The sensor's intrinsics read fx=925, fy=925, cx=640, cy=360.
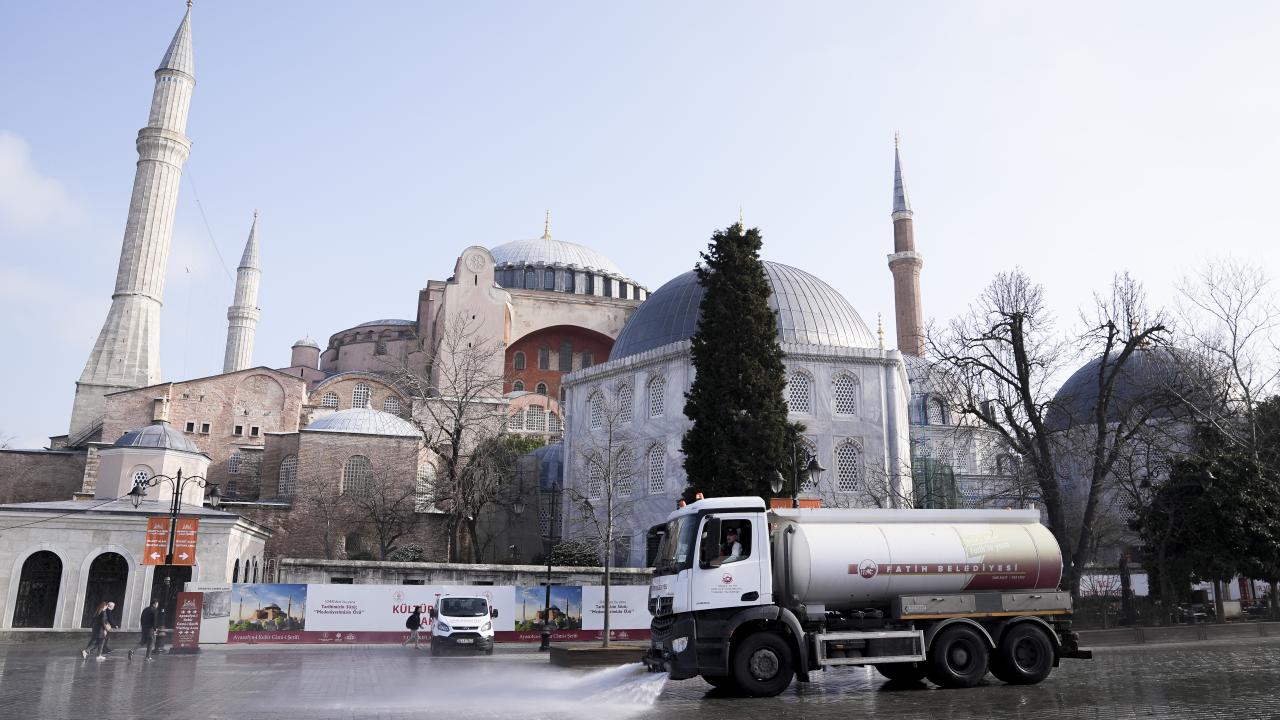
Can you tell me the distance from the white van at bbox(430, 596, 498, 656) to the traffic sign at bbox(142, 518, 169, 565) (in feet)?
33.6

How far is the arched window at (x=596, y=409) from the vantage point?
122ft

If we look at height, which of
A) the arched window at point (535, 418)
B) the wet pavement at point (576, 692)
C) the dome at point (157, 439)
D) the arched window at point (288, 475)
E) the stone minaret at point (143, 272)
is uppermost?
the stone minaret at point (143, 272)

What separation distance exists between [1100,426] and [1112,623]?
540 cm

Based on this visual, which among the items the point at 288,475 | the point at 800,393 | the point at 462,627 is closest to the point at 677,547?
the point at 462,627

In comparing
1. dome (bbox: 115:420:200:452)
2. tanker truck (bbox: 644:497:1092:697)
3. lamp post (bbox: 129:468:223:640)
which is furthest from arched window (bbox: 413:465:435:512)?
tanker truck (bbox: 644:497:1092:697)

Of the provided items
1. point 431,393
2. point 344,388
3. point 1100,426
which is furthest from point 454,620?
point 344,388

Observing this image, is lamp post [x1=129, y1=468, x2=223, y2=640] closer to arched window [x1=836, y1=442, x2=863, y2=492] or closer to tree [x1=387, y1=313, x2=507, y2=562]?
tree [x1=387, y1=313, x2=507, y2=562]

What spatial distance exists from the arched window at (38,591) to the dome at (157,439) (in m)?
7.21

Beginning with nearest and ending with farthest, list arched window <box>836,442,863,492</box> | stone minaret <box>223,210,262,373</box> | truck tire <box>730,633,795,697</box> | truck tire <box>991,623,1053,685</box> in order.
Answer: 1. truck tire <box>730,633,795,697</box>
2. truck tire <box>991,623,1053,685</box>
3. arched window <box>836,442,863,492</box>
4. stone minaret <box>223,210,262,373</box>

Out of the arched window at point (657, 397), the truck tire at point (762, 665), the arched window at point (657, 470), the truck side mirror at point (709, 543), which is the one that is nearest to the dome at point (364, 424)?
the arched window at point (657, 397)

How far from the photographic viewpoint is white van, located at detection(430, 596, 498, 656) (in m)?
21.7

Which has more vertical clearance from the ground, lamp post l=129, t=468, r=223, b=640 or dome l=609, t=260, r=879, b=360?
dome l=609, t=260, r=879, b=360

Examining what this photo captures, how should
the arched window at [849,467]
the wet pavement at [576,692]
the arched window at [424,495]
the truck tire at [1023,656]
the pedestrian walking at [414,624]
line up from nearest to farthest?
1. the wet pavement at [576,692]
2. the truck tire at [1023,656]
3. the pedestrian walking at [414,624]
4. the arched window at [849,467]
5. the arched window at [424,495]

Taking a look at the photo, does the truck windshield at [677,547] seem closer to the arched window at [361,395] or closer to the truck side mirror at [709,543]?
the truck side mirror at [709,543]
